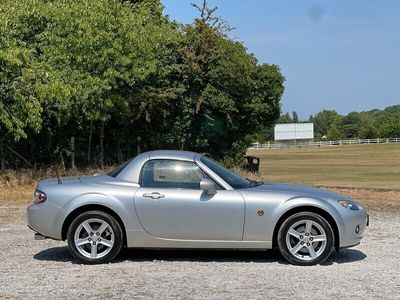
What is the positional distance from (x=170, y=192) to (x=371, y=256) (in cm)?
300

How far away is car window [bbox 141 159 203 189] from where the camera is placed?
762 cm

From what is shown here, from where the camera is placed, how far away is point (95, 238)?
295 inches

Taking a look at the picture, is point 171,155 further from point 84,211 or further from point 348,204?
point 348,204

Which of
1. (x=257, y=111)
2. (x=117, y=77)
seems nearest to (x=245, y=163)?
(x=257, y=111)

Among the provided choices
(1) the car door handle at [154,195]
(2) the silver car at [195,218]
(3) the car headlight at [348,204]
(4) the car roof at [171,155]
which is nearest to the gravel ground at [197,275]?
(2) the silver car at [195,218]

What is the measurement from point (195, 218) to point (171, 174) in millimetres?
720

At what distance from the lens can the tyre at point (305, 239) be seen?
7375mm

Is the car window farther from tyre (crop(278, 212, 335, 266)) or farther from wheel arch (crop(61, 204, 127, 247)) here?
tyre (crop(278, 212, 335, 266))

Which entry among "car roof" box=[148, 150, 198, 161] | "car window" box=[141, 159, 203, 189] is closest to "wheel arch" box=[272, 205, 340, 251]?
"car window" box=[141, 159, 203, 189]

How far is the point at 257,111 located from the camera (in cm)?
2502

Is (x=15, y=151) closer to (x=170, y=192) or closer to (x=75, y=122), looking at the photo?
(x=75, y=122)

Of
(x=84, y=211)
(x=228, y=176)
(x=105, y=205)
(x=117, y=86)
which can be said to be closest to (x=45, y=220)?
(x=84, y=211)

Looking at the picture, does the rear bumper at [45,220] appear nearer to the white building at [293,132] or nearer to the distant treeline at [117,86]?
the distant treeline at [117,86]

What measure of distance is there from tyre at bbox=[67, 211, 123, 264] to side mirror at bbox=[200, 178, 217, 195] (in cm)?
123
